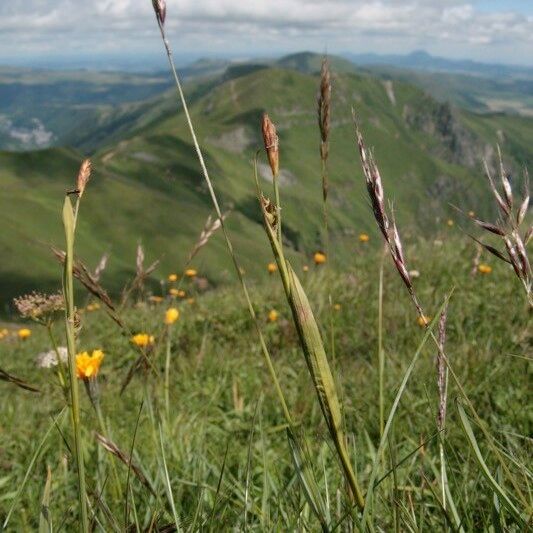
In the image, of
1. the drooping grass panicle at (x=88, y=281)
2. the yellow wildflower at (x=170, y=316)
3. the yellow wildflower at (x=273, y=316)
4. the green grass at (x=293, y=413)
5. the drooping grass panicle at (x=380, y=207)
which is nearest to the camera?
the drooping grass panicle at (x=380, y=207)

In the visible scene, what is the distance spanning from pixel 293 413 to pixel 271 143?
242 cm

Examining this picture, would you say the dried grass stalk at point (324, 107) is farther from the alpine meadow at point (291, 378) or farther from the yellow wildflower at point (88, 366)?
the yellow wildflower at point (88, 366)

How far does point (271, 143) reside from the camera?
29.9 inches

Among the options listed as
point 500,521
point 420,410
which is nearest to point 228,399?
point 420,410

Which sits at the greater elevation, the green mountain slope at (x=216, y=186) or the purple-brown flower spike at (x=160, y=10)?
the purple-brown flower spike at (x=160, y=10)

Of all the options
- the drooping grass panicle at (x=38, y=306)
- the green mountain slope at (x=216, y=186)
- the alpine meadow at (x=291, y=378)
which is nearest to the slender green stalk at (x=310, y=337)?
the alpine meadow at (x=291, y=378)

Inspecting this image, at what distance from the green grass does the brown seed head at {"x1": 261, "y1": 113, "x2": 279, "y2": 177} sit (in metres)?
0.35

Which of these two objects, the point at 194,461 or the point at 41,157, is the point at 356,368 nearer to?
the point at 194,461

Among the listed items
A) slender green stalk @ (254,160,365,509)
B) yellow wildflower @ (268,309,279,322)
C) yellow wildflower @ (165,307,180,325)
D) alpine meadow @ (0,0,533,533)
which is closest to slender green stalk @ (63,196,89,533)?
alpine meadow @ (0,0,533,533)

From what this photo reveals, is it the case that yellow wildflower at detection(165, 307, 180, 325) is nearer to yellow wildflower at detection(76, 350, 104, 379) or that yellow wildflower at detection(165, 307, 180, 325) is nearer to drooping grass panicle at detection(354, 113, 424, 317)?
yellow wildflower at detection(76, 350, 104, 379)

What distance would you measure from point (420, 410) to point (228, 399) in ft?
3.83

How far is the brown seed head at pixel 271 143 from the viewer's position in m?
0.75

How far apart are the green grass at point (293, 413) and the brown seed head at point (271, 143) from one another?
13.7 inches

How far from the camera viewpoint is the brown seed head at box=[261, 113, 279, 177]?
752 millimetres
